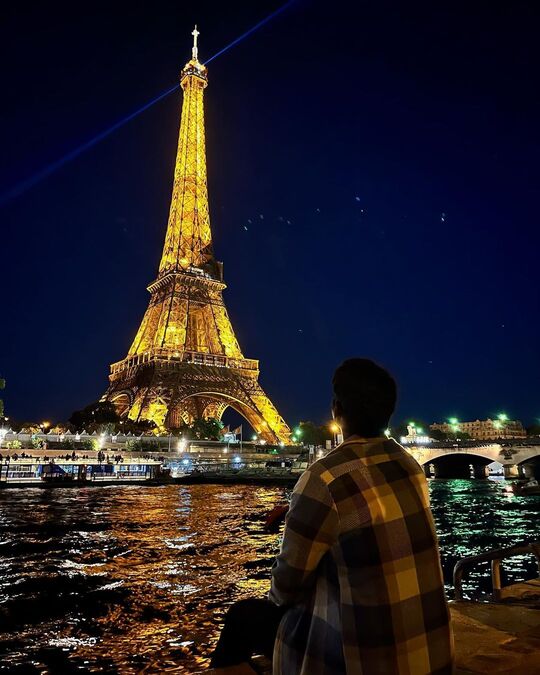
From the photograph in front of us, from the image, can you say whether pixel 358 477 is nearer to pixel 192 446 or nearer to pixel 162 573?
pixel 162 573

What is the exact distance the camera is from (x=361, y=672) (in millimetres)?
1624

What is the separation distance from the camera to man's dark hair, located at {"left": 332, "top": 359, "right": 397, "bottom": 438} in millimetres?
1962

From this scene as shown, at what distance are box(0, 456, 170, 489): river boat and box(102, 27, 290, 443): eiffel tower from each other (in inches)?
359

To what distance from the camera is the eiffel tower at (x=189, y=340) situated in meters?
49.6

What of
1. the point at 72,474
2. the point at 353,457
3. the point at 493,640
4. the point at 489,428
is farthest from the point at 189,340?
the point at 489,428

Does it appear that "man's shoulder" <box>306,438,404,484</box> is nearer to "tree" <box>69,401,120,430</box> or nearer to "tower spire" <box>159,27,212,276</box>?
"tree" <box>69,401,120,430</box>

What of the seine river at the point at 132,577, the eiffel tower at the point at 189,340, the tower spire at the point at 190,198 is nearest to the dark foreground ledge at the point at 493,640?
the seine river at the point at 132,577

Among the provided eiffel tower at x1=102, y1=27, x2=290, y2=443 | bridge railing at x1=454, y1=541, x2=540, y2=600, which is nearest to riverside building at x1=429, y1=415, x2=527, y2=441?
eiffel tower at x1=102, y1=27, x2=290, y2=443

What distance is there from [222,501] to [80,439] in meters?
29.0

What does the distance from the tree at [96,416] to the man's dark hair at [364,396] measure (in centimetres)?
4959

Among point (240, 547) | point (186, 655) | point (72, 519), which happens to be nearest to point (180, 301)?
point (72, 519)

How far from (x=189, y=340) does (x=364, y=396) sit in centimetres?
6070

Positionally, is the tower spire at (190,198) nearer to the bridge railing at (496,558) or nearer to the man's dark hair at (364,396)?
the bridge railing at (496,558)

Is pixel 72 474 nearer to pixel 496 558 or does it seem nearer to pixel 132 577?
pixel 132 577
